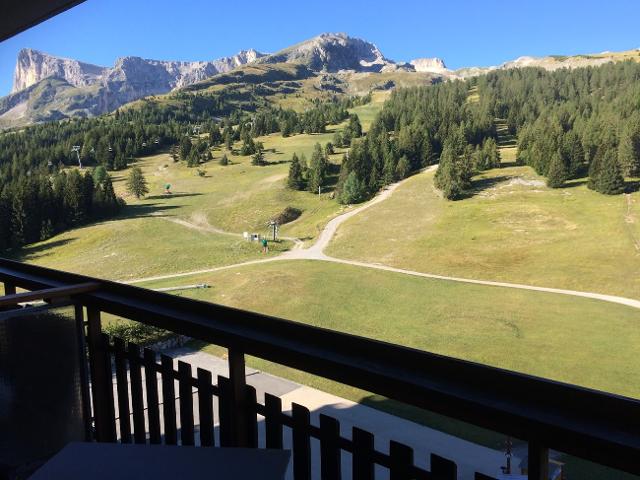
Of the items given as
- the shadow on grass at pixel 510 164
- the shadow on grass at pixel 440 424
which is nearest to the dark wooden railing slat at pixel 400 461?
the shadow on grass at pixel 440 424

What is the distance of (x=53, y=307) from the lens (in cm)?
160

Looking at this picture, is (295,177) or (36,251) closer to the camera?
(36,251)

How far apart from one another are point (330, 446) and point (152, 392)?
2.43 ft

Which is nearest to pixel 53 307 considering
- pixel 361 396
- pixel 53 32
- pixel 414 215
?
pixel 53 32

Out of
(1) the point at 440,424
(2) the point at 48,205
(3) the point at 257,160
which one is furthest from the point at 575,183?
(2) the point at 48,205

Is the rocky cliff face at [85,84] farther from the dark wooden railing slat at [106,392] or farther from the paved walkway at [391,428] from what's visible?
the dark wooden railing slat at [106,392]

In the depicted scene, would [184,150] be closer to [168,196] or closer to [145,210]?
[168,196]

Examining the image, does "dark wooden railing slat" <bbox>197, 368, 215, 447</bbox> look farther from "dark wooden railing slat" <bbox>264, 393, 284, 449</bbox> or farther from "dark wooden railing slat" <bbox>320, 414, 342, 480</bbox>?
"dark wooden railing slat" <bbox>320, 414, 342, 480</bbox>

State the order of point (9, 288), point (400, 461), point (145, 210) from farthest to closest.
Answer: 1. point (145, 210)
2. point (9, 288)
3. point (400, 461)

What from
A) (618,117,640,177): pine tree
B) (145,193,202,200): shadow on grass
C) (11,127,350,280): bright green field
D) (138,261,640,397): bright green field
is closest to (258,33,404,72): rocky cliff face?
(11,127,350,280): bright green field

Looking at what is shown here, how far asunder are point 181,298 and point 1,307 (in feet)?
2.63

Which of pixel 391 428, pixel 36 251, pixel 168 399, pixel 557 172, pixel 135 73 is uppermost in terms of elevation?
pixel 135 73

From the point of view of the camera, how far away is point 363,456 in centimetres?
92

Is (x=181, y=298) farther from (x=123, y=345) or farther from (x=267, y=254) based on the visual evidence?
(x=267, y=254)
